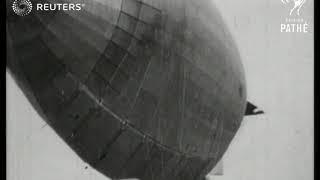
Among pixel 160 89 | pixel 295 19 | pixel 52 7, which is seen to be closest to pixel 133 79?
pixel 160 89

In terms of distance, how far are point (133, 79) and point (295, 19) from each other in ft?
3.84

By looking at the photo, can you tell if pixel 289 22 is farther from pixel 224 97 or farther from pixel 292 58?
pixel 224 97

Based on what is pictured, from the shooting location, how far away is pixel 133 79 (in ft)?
7.66

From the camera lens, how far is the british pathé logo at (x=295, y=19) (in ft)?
9.06

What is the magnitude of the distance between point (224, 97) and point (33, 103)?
122cm

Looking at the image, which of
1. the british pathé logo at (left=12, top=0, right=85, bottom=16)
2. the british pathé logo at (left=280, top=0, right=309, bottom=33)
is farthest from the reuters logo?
the british pathé logo at (left=280, top=0, right=309, bottom=33)

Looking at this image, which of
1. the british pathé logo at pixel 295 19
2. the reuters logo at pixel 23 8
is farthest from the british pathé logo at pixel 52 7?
the british pathé logo at pixel 295 19

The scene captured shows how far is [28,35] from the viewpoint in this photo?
2.09 m

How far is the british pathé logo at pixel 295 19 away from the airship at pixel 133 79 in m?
0.38

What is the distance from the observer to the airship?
2.11 metres

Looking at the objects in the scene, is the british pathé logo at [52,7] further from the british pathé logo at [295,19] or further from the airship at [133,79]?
the british pathé logo at [295,19]

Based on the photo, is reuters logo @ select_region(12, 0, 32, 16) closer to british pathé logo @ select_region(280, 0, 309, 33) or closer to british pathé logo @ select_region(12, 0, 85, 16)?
british pathé logo @ select_region(12, 0, 85, 16)

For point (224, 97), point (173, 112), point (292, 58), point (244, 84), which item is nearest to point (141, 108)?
point (173, 112)

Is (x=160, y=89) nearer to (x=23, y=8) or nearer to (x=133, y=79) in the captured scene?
(x=133, y=79)
